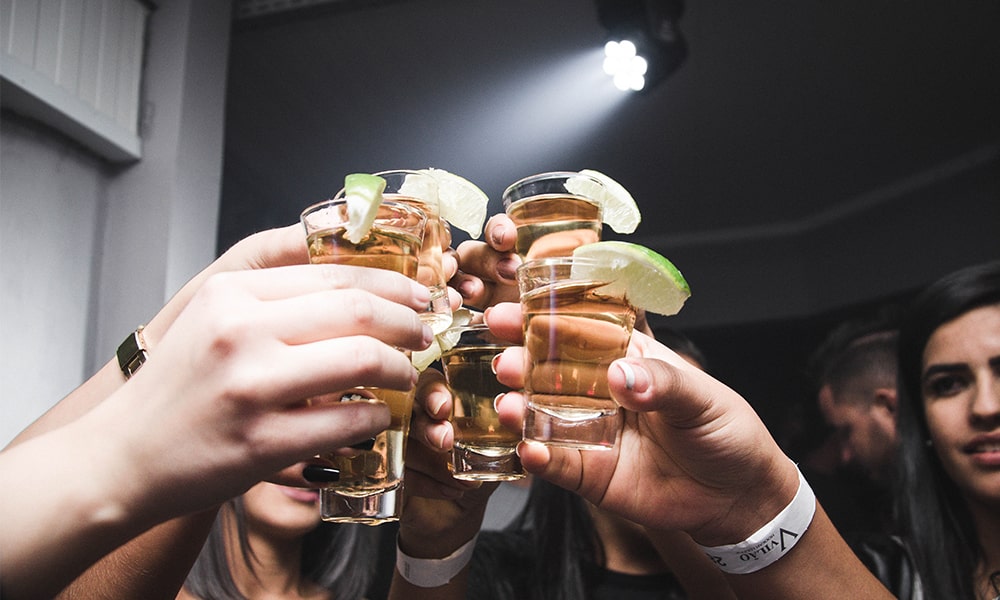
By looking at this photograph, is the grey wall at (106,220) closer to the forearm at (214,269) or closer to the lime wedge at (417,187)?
the forearm at (214,269)

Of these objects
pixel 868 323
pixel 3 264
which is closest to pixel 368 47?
pixel 3 264

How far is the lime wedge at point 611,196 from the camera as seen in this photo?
1261 millimetres

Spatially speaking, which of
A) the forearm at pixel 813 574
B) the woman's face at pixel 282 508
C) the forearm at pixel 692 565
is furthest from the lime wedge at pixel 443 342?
the woman's face at pixel 282 508

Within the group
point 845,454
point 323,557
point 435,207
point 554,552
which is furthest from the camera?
point 845,454

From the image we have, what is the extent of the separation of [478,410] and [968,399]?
1642 mm

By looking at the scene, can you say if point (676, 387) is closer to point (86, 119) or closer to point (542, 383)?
point (542, 383)

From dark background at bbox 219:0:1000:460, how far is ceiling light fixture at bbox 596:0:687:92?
0.68 feet

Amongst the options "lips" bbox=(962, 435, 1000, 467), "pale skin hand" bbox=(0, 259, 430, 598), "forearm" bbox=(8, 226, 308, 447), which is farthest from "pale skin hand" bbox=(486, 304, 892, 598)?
"lips" bbox=(962, 435, 1000, 467)

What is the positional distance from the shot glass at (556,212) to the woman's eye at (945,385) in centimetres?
149

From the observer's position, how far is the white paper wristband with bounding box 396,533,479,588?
153cm

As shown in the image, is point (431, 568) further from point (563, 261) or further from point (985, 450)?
point (985, 450)

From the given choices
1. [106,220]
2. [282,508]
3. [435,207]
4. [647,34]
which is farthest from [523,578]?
[106,220]

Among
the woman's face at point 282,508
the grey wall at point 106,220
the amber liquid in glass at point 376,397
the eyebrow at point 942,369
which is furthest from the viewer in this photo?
the grey wall at point 106,220

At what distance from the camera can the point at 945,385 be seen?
218 cm
